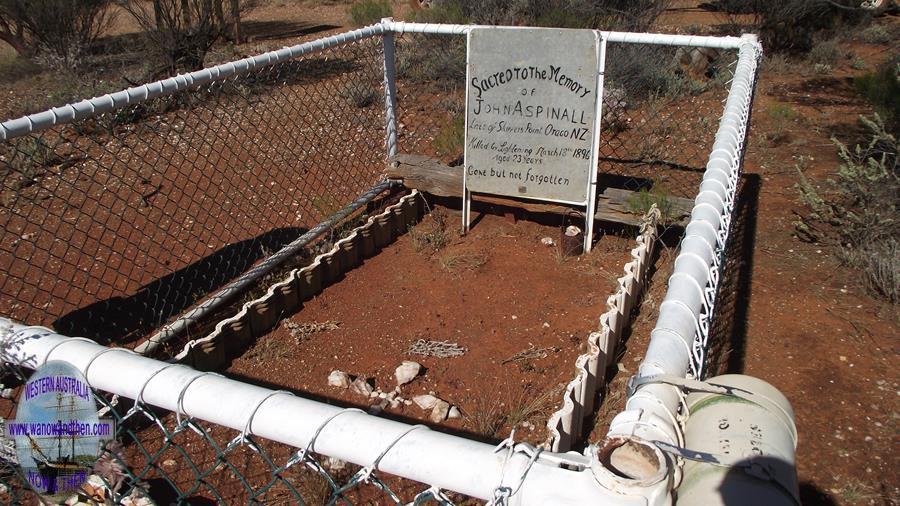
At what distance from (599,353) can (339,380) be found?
4.44 feet

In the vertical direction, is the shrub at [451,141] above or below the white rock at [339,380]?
above

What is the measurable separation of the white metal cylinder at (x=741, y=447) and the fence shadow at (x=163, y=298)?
3494mm

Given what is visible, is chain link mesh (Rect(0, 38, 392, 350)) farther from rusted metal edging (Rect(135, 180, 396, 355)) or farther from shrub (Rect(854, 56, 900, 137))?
shrub (Rect(854, 56, 900, 137))

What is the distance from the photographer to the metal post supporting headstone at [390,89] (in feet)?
17.2

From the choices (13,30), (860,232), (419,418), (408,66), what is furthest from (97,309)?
(13,30)

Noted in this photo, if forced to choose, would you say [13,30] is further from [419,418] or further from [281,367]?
[419,418]

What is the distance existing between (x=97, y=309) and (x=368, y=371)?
5.67ft

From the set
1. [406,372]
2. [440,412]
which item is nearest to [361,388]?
[406,372]

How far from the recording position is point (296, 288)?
4.37m

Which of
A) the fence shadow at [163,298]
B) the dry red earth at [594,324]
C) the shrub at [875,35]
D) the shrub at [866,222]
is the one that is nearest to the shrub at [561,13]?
the shrub at [875,35]

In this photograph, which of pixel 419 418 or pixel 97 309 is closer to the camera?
pixel 419 418

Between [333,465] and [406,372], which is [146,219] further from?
[333,465]

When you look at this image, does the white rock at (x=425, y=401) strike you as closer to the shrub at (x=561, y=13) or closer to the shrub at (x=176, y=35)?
the shrub at (x=561, y=13)

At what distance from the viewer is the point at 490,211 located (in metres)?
5.64
